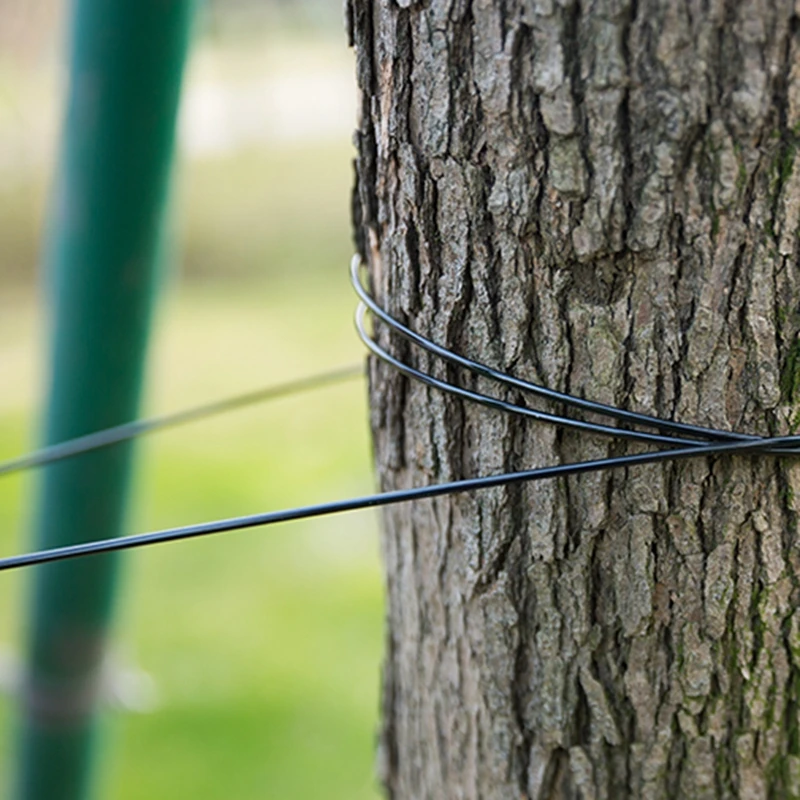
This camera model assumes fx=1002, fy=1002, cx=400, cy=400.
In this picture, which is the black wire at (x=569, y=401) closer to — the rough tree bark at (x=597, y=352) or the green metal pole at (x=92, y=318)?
the rough tree bark at (x=597, y=352)

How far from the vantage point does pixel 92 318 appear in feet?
4.41

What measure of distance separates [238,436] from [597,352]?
3.26 m

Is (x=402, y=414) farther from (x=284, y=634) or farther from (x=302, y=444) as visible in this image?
(x=302, y=444)

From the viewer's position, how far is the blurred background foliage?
7.43ft

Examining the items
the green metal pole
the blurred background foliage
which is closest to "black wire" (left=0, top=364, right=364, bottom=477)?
the green metal pole

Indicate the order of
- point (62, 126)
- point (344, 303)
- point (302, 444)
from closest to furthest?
point (62, 126) < point (302, 444) < point (344, 303)

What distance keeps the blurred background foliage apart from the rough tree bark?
68cm

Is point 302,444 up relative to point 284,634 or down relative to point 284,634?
up

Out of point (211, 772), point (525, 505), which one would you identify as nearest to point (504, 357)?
point (525, 505)

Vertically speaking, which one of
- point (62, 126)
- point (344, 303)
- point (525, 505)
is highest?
point (344, 303)

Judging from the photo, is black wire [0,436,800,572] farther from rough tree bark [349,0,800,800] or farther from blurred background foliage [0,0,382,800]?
blurred background foliage [0,0,382,800]

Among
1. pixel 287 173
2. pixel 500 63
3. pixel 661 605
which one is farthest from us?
pixel 287 173

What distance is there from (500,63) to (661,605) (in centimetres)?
43

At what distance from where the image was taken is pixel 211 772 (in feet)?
7.32
